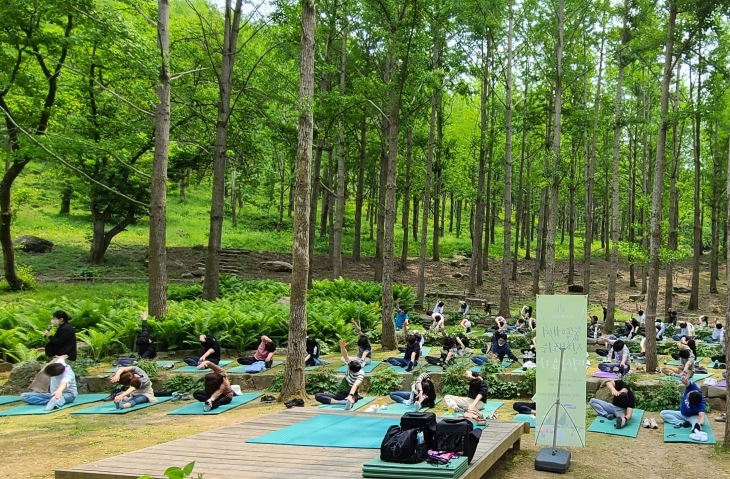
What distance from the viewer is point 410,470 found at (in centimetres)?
479

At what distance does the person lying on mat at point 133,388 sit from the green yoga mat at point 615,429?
780 centimetres

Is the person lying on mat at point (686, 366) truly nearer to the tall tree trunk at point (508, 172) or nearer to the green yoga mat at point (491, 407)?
the green yoga mat at point (491, 407)

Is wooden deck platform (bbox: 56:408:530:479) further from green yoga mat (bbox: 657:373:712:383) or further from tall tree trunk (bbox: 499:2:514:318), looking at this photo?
tall tree trunk (bbox: 499:2:514:318)

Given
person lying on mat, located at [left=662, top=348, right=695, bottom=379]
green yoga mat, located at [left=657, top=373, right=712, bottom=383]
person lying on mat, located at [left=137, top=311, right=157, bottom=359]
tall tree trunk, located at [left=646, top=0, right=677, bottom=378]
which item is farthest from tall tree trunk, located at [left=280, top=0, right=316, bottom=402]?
tall tree trunk, located at [left=646, top=0, right=677, bottom=378]

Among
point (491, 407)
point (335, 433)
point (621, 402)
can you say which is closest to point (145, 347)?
point (335, 433)

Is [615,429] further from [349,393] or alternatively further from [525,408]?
[349,393]

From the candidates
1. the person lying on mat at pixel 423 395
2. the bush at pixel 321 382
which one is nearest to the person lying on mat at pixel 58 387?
the bush at pixel 321 382

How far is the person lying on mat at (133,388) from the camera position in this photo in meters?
9.33

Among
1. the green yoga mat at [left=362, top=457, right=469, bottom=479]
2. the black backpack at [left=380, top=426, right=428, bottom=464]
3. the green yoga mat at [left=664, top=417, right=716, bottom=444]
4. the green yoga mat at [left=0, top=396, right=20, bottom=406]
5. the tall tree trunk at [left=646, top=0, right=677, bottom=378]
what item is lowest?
the green yoga mat at [left=0, top=396, right=20, bottom=406]

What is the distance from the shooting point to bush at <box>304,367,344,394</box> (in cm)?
1034

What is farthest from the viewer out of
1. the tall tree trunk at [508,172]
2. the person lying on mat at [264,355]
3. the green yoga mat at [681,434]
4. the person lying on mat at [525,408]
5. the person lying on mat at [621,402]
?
the tall tree trunk at [508,172]

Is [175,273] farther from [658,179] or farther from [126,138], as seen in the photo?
[658,179]

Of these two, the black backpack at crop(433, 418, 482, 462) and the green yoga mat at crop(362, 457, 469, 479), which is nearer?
the green yoga mat at crop(362, 457, 469, 479)

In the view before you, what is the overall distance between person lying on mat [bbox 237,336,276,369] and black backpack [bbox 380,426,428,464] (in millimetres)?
6969
